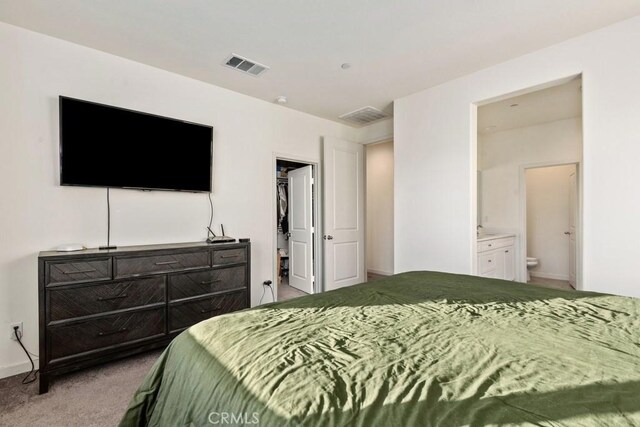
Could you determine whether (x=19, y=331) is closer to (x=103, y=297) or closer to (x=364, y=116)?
(x=103, y=297)

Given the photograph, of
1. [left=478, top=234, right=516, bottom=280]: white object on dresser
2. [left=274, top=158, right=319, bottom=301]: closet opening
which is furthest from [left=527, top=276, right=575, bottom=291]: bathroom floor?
[left=274, top=158, right=319, bottom=301]: closet opening

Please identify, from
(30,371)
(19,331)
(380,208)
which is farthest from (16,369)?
(380,208)

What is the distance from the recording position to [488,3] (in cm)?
202

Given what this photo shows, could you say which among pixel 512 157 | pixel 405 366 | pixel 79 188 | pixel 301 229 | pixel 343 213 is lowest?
pixel 405 366

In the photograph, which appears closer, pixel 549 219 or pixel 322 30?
pixel 322 30

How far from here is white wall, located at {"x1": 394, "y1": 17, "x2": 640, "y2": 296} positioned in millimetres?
2230

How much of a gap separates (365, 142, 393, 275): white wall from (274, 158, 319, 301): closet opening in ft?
5.46

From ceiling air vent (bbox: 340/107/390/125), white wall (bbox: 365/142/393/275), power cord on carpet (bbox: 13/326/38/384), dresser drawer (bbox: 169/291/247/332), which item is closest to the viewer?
power cord on carpet (bbox: 13/326/38/384)

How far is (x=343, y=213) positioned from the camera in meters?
4.43

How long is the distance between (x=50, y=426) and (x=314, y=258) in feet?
10.1

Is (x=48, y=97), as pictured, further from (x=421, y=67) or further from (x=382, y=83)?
(x=421, y=67)

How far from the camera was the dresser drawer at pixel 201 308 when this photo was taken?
97.8 inches

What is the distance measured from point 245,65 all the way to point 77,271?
222 centimetres

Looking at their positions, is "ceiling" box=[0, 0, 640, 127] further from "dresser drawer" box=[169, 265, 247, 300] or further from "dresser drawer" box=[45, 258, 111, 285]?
"dresser drawer" box=[169, 265, 247, 300]
